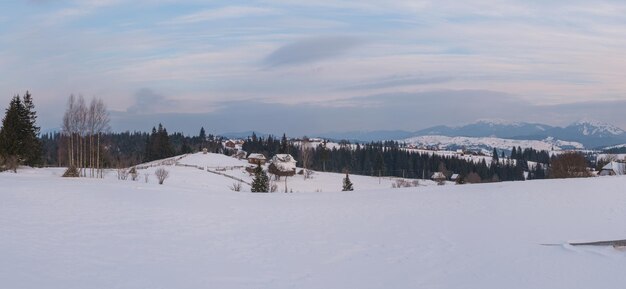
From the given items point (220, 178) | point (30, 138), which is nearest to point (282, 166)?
point (220, 178)

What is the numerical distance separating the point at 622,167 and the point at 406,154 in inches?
2880

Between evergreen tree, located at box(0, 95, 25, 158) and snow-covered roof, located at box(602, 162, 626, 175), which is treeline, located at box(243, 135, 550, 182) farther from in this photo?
evergreen tree, located at box(0, 95, 25, 158)

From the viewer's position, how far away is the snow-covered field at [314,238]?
10.2m

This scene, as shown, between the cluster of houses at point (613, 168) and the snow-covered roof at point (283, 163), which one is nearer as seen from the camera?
the cluster of houses at point (613, 168)

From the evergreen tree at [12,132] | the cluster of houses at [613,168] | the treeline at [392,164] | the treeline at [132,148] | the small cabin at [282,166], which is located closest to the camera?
the evergreen tree at [12,132]

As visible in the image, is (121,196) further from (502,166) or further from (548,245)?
(502,166)

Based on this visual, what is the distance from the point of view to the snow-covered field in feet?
33.6

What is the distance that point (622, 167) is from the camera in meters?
56.9

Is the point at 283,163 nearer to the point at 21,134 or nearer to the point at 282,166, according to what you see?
the point at 282,166

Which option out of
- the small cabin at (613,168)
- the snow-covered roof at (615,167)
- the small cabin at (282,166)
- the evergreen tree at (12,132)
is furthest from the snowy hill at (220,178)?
the snow-covered roof at (615,167)

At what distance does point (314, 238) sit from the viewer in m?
14.5

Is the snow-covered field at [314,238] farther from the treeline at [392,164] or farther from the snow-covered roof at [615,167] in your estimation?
the treeline at [392,164]

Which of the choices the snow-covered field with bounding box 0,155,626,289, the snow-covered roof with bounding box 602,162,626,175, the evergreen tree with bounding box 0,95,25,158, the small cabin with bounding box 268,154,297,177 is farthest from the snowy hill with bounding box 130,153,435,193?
the snow-covered field with bounding box 0,155,626,289

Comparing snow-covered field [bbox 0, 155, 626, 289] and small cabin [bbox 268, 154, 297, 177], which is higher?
small cabin [bbox 268, 154, 297, 177]
